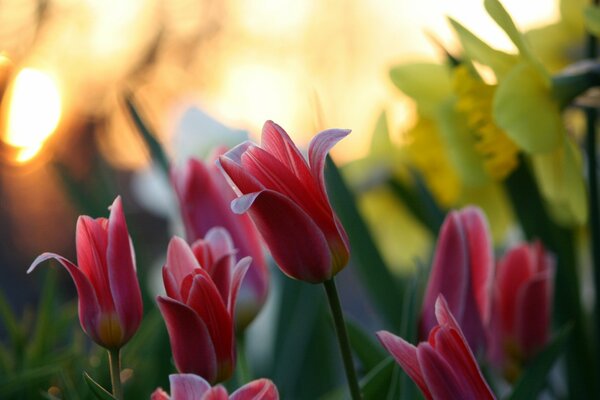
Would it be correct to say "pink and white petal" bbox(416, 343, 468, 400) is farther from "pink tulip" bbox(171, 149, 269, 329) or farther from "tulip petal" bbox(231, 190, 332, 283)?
"pink tulip" bbox(171, 149, 269, 329)

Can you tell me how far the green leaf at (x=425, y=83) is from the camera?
0.69 m

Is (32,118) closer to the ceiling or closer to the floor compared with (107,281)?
closer to the ceiling

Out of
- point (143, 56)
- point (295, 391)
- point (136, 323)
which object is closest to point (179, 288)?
point (136, 323)

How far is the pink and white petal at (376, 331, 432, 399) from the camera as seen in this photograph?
0.94 feet

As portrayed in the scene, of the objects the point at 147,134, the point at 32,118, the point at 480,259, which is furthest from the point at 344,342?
the point at 32,118

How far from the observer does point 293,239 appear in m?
0.31

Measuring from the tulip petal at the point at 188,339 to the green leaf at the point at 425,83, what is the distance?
40 cm

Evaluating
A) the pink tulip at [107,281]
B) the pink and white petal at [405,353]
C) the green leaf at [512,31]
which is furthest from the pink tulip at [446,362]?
the green leaf at [512,31]

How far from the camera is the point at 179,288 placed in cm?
33

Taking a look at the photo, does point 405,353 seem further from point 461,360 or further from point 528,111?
point 528,111

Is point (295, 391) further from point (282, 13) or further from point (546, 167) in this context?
point (282, 13)

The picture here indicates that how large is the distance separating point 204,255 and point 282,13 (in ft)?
23.0

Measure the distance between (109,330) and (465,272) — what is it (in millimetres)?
168

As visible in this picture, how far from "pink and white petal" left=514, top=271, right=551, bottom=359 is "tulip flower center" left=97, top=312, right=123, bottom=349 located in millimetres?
235
